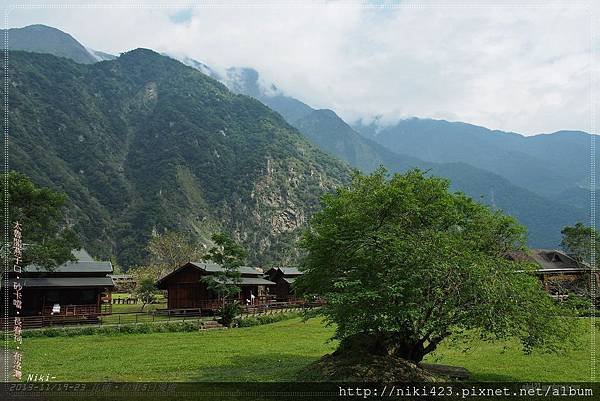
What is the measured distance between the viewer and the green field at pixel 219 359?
59.8 feet

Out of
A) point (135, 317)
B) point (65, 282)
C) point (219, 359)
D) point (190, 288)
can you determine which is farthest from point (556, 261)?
point (65, 282)

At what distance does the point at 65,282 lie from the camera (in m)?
39.8

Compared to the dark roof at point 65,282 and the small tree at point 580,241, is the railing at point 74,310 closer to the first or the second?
the dark roof at point 65,282

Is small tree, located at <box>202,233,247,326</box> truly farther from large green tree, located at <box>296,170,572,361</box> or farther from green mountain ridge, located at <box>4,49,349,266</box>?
green mountain ridge, located at <box>4,49,349,266</box>

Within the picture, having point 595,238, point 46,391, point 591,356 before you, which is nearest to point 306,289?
point 46,391

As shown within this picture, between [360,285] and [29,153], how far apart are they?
164m

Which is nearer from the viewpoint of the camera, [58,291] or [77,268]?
[58,291]

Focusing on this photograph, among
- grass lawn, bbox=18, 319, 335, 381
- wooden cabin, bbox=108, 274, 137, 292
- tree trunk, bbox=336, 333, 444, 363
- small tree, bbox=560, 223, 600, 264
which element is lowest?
wooden cabin, bbox=108, 274, 137, 292

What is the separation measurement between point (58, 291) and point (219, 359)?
80.3 feet

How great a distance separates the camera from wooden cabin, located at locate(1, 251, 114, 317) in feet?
126

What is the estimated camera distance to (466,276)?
15.0 meters

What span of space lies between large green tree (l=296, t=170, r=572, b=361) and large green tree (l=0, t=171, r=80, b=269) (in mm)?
26810

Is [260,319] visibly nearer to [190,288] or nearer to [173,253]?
[190,288]

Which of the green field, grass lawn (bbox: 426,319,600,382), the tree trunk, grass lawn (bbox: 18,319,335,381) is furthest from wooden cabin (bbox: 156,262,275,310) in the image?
the tree trunk
